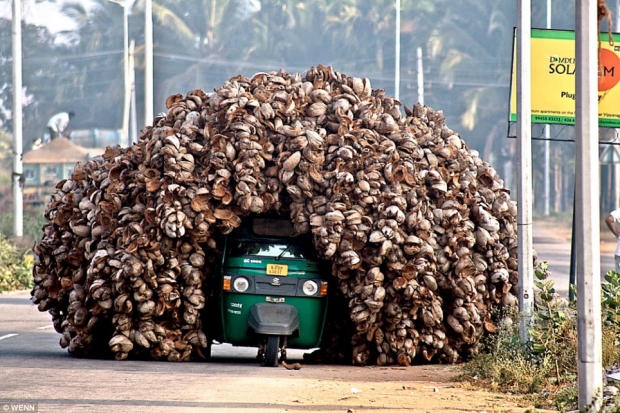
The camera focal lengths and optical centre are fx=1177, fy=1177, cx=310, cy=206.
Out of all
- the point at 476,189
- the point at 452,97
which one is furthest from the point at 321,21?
the point at 476,189

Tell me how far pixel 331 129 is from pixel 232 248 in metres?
2.06

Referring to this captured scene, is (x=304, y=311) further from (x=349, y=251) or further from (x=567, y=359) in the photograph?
(x=567, y=359)

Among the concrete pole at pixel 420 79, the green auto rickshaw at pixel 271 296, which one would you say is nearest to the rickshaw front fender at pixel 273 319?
the green auto rickshaw at pixel 271 296

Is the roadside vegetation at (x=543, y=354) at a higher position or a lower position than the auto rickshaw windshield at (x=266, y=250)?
lower

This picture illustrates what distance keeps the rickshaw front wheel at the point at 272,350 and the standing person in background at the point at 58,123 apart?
40570 mm

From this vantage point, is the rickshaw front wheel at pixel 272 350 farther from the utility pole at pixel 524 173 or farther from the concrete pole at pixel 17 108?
the concrete pole at pixel 17 108

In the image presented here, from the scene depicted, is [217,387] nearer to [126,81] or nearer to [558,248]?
[126,81]

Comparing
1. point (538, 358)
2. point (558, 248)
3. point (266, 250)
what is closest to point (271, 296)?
point (266, 250)

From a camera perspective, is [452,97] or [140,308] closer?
[140,308]

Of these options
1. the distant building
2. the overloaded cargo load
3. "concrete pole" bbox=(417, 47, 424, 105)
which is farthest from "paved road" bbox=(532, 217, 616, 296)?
the overloaded cargo load

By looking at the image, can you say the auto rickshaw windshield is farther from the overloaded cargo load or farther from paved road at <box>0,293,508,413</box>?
paved road at <box>0,293,508,413</box>

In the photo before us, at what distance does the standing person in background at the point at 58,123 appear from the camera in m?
54.3

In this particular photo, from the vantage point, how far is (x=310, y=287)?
15.2 meters

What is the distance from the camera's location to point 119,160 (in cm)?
1580
